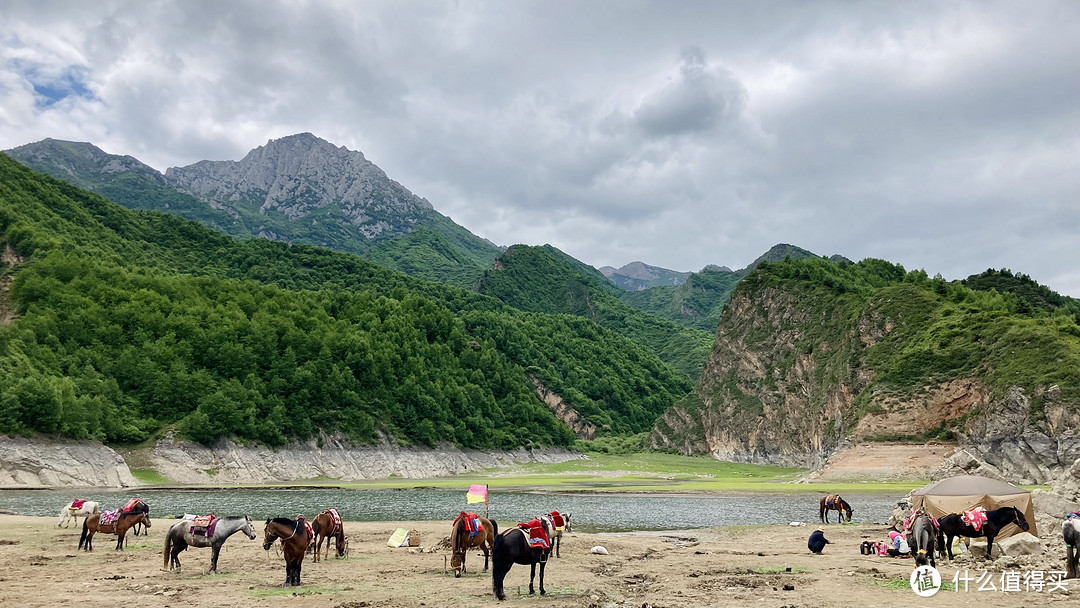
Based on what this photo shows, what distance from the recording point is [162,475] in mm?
80000

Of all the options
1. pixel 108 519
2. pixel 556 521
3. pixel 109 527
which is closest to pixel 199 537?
pixel 109 527

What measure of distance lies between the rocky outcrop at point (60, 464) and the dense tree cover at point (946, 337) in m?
93.3

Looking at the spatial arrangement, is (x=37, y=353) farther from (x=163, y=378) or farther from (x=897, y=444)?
(x=897, y=444)

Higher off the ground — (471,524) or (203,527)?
(471,524)

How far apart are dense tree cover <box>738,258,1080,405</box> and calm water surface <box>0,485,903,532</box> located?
92.7ft

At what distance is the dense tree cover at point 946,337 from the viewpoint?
253 ft

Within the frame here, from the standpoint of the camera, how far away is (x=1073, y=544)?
18016mm

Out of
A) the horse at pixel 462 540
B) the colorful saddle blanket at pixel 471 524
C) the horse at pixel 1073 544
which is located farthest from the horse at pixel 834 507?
the colorful saddle blanket at pixel 471 524

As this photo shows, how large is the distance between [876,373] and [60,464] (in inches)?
4076

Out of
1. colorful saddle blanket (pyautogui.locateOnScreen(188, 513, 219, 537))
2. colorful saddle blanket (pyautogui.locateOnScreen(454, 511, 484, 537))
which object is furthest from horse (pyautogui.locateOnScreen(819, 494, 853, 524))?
colorful saddle blanket (pyautogui.locateOnScreen(188, 513, 219, 537))

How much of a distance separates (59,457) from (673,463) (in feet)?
346

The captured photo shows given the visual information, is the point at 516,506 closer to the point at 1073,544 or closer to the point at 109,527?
the point at 109,527

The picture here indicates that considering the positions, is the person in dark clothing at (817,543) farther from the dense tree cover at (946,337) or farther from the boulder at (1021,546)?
the dense tree cover at (946,337)

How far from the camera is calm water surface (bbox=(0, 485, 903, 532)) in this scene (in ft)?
143
